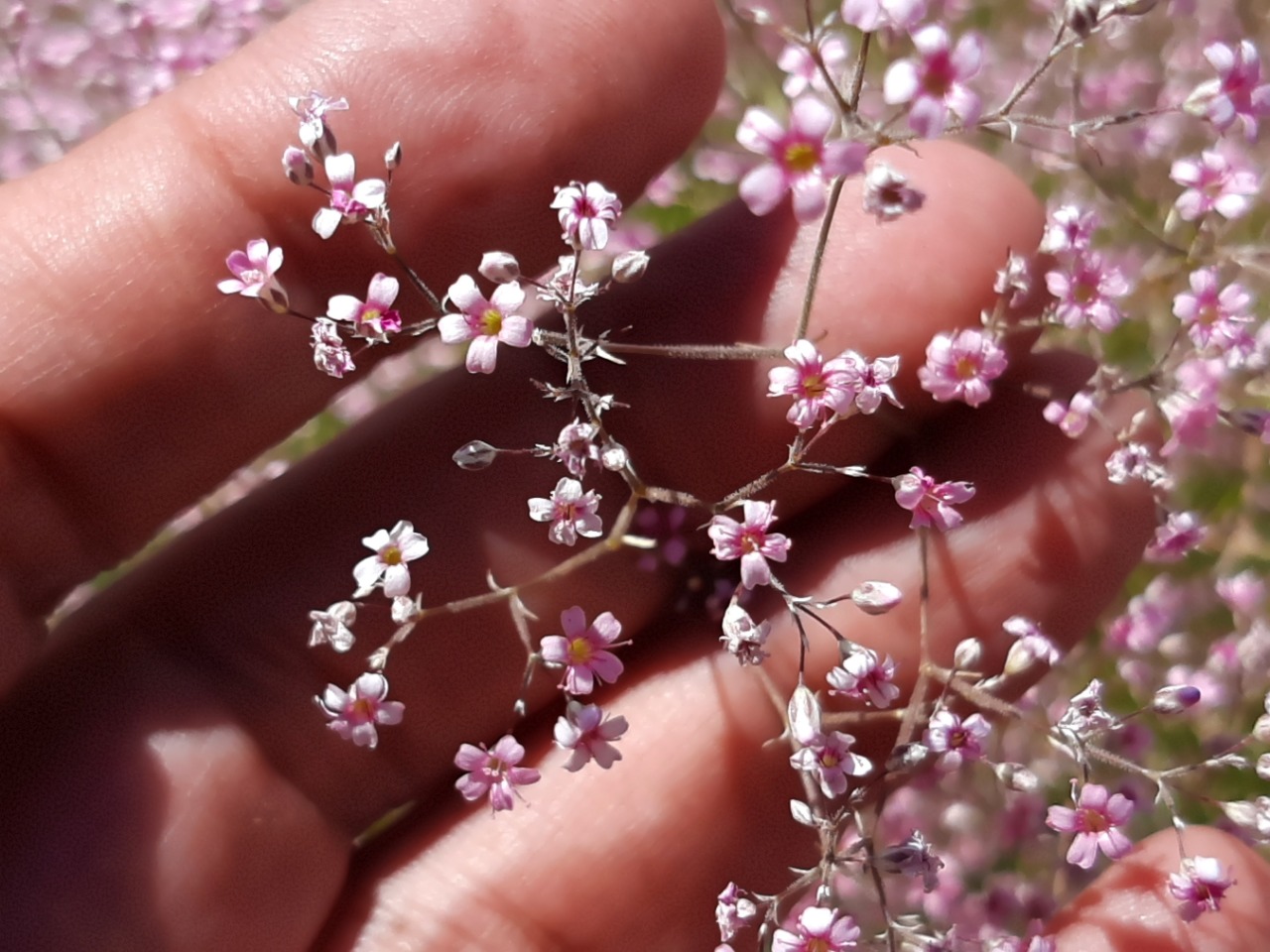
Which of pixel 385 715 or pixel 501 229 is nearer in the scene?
pixel 385 715

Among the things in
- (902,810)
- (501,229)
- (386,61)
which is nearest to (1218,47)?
(501,229)

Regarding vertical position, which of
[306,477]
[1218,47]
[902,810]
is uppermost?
[1218,47]

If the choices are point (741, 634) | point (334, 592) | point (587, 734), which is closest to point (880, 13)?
point (741, 634)

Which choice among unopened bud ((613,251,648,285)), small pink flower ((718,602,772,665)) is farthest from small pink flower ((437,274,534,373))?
small pink flower ((718,602,772,665))

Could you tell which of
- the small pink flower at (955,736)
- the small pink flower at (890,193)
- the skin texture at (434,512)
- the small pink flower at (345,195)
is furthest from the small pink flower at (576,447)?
the small pink flower at (955,736)

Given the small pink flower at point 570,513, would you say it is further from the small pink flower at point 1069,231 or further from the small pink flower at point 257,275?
the small pink flower at point 1069,231

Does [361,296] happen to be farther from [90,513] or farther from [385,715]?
[385,715]

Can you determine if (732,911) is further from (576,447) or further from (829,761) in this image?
(576,447)
